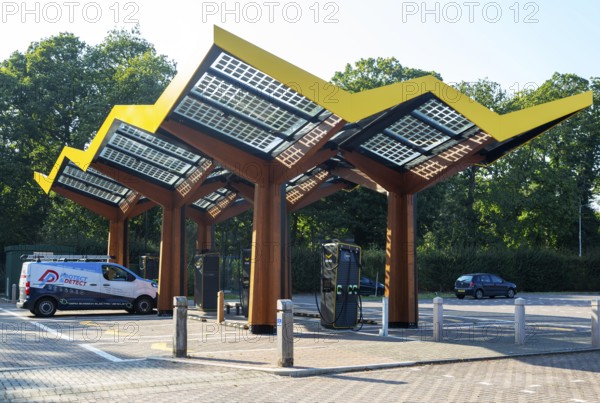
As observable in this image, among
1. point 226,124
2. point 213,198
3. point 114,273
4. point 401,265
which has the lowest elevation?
point 114,273

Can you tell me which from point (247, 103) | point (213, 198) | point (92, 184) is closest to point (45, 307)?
point (92, 184)

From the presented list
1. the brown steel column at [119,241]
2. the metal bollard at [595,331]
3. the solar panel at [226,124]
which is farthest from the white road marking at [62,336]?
the metal bollard at [595,331]

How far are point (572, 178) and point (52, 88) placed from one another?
40034mm

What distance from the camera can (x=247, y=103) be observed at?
643 inches

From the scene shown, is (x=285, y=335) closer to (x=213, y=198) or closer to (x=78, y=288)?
(x=78, y=288)

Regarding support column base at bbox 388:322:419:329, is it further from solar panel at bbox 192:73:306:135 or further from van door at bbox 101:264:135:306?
van door at bbox 101:264:135:306

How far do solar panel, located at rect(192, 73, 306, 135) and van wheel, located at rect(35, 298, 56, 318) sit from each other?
10798 millimetres

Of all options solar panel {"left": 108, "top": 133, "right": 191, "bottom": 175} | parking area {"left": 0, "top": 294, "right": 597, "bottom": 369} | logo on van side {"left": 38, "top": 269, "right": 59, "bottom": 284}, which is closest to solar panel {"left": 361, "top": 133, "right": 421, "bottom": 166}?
parking area {"left": 0, "top": 294, "right": 597, "bottom": 369}

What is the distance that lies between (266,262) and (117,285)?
872 centimetres

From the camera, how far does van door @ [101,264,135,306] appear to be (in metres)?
24.5

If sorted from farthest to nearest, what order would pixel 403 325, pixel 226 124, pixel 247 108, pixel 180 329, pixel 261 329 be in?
pixel 403 325 < pixel 261 329 < pixel 226 124 < pixel 247 108 < pixel 180 329

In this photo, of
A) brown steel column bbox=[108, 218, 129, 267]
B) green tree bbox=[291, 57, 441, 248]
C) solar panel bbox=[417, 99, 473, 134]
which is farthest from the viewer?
green tree bbox=[291, 57, 441, 248]

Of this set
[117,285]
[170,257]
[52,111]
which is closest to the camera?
[117,285]

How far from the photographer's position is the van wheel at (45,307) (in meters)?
23.3
